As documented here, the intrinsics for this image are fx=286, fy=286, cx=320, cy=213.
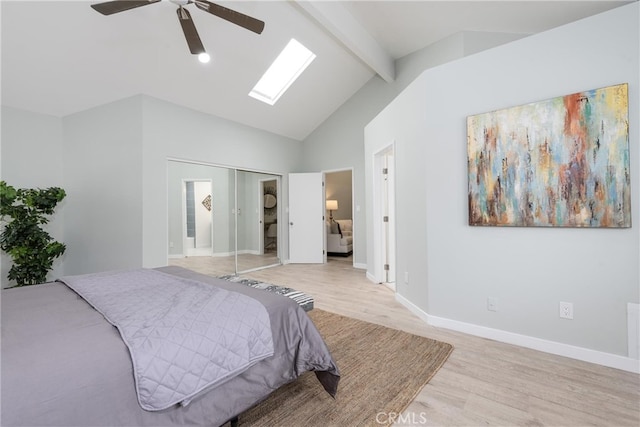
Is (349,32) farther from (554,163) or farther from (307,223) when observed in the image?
(307,223)

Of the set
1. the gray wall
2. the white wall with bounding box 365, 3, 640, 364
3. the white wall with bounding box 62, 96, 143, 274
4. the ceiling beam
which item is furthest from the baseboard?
the white wall with bounding box 62, 96, 143, 274

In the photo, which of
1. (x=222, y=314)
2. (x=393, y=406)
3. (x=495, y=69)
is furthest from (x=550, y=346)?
(x=222, y=314)

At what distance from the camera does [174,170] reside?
167 inches

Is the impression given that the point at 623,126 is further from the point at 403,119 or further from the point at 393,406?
the point at 393,406

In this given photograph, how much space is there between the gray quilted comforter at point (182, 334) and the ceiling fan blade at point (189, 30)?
217 centimetres

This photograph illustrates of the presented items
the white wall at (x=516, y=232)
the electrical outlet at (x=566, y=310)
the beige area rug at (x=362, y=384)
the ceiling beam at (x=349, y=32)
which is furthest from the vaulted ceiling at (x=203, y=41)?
the beige area rug at (x=362, y=384)

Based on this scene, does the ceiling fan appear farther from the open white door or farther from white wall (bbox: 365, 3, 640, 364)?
the open white door

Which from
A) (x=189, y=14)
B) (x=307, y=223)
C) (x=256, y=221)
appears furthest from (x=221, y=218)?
(x=189, y=14)

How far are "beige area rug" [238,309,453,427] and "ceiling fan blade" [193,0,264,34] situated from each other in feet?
9.30

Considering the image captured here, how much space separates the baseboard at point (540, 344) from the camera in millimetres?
1976

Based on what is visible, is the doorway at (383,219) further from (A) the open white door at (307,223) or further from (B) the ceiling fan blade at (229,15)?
(B) the ceiling fan blade at (229,15)

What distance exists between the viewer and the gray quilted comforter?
1042mm

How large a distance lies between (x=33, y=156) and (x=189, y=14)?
351cm

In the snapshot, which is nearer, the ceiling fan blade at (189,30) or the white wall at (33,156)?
the ceiling fan blade at (189,30)
